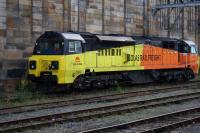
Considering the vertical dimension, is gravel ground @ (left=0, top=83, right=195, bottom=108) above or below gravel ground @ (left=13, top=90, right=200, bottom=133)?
above

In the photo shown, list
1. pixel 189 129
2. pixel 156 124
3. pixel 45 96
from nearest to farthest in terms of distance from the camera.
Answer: pixel 189 129, pixel 156 124, pixel 45 96

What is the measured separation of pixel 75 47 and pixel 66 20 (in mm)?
5478

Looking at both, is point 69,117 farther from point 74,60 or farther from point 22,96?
point 74,60

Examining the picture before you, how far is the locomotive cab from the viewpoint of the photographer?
20469 millimetres

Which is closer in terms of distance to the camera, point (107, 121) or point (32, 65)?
point (107, 121)

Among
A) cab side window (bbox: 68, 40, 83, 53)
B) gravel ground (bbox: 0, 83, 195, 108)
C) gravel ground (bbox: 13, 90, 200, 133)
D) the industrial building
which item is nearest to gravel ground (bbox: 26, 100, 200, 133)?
gravel ground (bbox: 13, 90, 200, 133)

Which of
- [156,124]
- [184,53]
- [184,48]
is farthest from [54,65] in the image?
[184,48]

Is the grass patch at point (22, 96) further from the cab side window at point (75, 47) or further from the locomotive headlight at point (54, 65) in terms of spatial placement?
the cab side window at point (75, 47)

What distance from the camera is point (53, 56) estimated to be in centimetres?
2086

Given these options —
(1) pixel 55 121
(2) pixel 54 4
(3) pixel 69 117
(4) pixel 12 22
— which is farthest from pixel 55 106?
(2) pixel 54 4

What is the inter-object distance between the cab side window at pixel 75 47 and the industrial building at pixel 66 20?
374 cm

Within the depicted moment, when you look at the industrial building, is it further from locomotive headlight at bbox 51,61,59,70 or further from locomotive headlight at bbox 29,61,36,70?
locomotive headlight at bbox 51,61,59,70

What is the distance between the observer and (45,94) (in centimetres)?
2130

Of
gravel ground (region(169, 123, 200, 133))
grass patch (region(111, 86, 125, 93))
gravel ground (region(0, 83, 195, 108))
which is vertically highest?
grass patch (region(111, 86, 125, 93))
